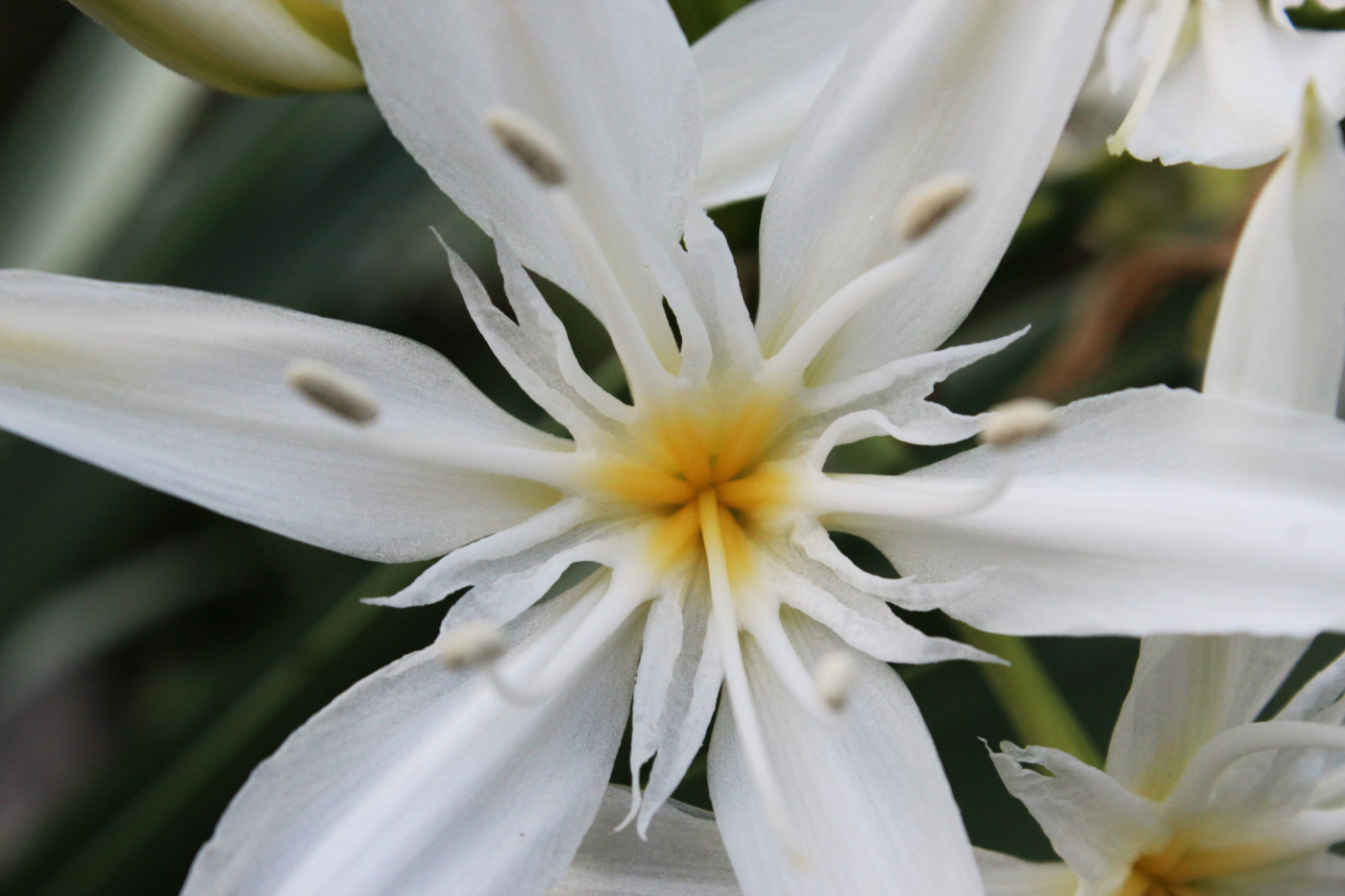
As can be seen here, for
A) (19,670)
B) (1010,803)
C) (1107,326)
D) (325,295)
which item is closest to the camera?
(1010,803)

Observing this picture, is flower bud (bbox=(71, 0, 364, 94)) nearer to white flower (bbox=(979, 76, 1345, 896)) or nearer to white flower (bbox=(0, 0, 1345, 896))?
white flower (bbox=(0, 0, 1345, 896))

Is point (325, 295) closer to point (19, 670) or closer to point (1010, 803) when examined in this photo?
point (19, 670)

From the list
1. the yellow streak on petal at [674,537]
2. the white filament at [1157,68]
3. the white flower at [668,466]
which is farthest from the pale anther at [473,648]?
the white filament at [1157,68]

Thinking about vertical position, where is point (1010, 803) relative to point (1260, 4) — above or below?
below

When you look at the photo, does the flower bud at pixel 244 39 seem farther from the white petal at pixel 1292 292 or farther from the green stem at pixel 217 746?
the white petal at pixel 1292 292

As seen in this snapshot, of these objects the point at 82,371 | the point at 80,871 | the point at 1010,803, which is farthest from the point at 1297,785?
the point at 80,871

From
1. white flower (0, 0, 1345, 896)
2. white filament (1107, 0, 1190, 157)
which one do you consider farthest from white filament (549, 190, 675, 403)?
white filament (1107, 0, 1190, 157)
